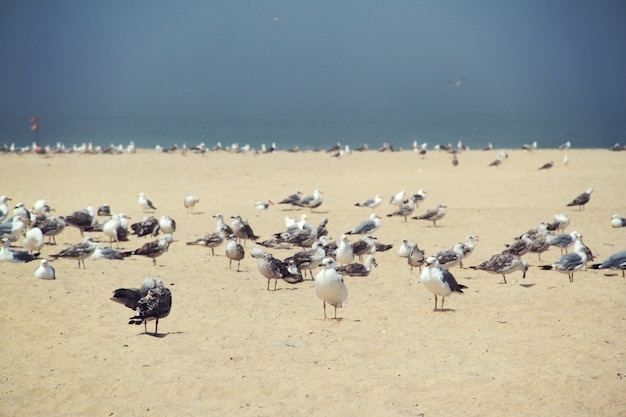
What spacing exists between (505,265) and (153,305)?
7.21 meters

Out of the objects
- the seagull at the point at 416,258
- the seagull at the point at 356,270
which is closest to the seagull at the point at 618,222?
the seagull at the point at 416,258

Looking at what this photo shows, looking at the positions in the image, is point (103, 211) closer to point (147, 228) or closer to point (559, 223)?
point (147, 228)

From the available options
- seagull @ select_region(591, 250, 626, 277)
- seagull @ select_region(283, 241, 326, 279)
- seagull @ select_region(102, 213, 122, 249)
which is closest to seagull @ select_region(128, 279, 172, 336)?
seagull @ select_region(283, 241, 326, 279)

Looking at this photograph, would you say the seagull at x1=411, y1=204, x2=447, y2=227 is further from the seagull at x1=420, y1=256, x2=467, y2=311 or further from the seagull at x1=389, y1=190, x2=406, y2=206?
the seagull at x1=420, y1=256, x2=467, y2=311

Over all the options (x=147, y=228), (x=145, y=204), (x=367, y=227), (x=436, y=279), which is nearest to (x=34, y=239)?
(x=147, y=228)

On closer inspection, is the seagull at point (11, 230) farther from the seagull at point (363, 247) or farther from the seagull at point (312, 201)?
the seagull at point (312, 201)

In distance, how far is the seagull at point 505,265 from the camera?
13203 millimetres

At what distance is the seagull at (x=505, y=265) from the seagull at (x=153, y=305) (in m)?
6.75

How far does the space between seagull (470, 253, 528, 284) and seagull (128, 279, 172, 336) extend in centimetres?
675

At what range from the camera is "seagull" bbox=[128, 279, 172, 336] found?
368 inches

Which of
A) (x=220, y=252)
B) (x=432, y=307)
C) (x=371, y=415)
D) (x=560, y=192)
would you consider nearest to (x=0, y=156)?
(x=220, y=252)

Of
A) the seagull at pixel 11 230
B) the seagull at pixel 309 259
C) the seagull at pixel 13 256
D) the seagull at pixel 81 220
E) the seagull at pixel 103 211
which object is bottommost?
the seagull at pixel 13 256

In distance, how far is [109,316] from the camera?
411 inches

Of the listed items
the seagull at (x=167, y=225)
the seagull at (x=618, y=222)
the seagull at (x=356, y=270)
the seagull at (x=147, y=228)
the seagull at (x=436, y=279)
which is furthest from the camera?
the seagull at (x=618, y=222)
